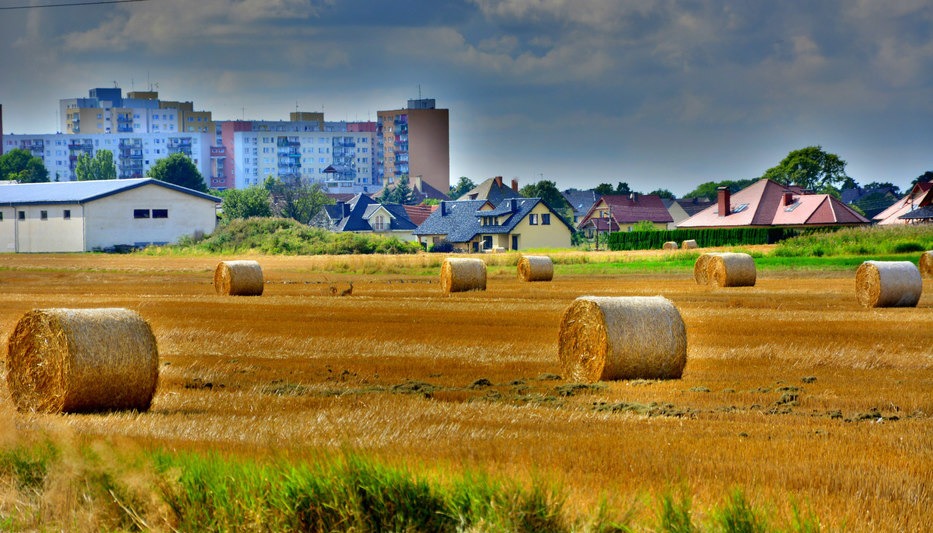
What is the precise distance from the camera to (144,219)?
11000 centimetres

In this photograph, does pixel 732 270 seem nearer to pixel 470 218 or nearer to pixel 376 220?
pixel 470 218

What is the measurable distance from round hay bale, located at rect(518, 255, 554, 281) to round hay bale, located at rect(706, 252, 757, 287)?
29.4 feet

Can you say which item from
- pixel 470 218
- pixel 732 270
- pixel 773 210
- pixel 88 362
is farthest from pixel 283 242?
pixel 88 362

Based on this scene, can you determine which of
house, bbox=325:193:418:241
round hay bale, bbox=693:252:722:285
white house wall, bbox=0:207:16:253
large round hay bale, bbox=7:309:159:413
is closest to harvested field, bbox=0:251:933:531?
large round hay bale, bbox=7:309:159:413

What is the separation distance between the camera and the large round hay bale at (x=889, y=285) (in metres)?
38.6

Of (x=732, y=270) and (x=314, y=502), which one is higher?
(x=314, y=502)

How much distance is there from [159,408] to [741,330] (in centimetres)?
1710

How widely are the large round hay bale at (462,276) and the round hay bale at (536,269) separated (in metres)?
7.81

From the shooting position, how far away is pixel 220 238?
365ft

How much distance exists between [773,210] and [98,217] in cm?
6430

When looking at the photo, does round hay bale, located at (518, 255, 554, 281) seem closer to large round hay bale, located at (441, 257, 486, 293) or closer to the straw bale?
large round hay bale, located at (441, 257, 486, 293)

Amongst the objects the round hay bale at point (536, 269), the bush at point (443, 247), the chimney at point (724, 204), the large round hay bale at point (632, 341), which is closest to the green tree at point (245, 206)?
the bush at point (443, 247)

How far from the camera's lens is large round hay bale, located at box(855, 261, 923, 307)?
127 ft

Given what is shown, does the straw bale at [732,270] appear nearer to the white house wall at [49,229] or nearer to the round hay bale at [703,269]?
the round hay bale at [703,269]
